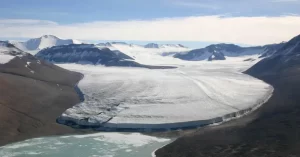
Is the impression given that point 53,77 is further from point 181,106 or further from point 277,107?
point 277,107

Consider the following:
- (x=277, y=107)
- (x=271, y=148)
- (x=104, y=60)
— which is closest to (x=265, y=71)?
(x=277, y=107)

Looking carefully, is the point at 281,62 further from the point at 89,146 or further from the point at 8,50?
the point at 89,146

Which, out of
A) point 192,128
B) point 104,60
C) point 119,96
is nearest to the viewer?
point 192,128

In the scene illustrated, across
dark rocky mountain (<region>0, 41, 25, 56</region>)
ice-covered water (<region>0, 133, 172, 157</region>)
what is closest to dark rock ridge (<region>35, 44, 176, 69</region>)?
dark rocky mountain (<region>0, 41, 25, 56</region>)

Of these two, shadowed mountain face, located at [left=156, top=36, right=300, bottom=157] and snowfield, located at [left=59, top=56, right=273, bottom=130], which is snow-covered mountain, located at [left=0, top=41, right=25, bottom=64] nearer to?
snowfield, located at [left=59, top=56, right=273, bottom=130]

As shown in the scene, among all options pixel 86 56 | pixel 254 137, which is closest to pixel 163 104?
pixel 254 137

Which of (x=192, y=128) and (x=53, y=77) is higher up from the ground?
(x=53, y=77)
